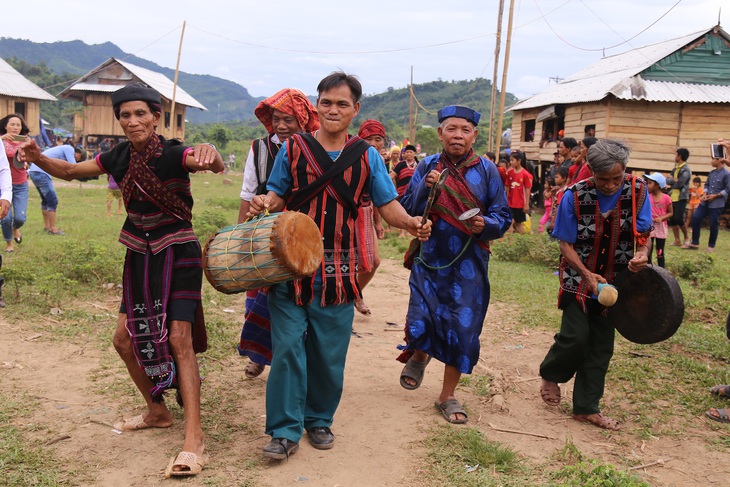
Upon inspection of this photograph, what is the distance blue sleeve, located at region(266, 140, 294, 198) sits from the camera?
149 inches

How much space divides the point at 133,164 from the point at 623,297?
3.18 meters

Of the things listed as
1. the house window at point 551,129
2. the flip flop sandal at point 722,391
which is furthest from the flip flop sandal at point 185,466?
the house window at point 551,129

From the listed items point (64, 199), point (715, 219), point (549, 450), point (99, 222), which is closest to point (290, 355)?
point (549, 450)

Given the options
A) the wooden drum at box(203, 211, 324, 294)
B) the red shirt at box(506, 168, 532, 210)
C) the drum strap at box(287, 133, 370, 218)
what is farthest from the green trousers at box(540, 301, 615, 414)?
the red shirt at box(506, 168, 532, 210)

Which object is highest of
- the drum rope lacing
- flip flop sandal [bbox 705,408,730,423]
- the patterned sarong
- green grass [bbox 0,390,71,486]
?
the drum rope lacing

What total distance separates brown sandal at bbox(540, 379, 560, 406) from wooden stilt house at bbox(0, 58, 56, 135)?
33127mm

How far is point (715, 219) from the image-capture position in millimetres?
13062

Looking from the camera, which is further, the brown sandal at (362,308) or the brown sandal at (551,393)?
the brown sandal at (362,308)

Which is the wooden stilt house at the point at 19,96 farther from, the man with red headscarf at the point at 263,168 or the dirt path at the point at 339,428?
the man with red headscarf at the point at 263,168

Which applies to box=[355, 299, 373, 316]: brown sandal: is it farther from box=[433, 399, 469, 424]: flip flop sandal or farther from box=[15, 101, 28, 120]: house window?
box=[15, 101, 28, 120]: house window

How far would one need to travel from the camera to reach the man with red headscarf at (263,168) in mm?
4656

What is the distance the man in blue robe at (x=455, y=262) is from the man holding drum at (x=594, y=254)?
0.48 meters

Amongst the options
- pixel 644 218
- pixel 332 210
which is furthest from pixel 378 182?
pixel 644 218

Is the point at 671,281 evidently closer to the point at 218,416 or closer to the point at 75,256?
the point at 218,416
